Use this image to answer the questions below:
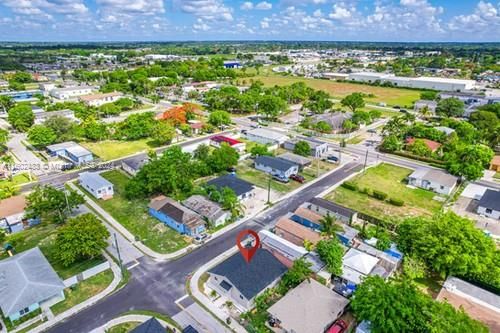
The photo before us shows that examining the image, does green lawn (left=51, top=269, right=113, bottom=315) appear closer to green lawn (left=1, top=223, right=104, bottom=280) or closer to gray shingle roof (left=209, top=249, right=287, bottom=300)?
green lawn (left=1, top=223, right=104, bottom=280)

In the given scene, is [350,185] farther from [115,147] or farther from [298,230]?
[115,147]

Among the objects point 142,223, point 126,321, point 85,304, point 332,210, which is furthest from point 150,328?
point 332,210

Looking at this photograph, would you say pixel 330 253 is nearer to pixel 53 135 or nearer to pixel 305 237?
pixel 305 237

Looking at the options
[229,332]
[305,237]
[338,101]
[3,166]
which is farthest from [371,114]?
[3,166]

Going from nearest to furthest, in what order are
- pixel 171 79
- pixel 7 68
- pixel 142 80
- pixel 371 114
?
pixel 371 114
pixel 142 80
pixel 171 79
pixel 7 68

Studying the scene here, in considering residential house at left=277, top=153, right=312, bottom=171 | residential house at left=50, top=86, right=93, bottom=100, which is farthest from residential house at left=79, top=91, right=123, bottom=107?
residential house at left=277, top=153, right=312, bottom=171

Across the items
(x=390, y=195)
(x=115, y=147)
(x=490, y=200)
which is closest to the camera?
(x=490, y=200)

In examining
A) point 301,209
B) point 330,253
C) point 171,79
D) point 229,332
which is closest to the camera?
point 229,332
